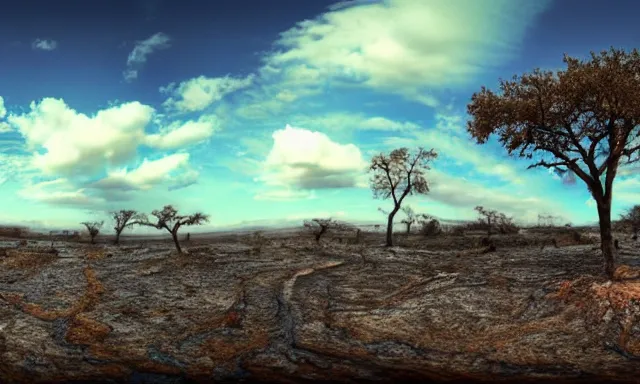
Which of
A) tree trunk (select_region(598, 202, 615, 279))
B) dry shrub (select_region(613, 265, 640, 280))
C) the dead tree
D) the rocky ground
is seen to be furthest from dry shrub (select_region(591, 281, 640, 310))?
the dead tree

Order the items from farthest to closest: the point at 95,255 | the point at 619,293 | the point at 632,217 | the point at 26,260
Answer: the point at 632,217 → the point at 95,255 → the point at 26,260 → the point at 619,293

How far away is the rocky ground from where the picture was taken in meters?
19.2

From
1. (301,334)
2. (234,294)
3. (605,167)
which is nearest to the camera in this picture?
(301,334)

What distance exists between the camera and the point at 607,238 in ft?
94.5

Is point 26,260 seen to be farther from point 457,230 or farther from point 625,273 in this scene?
point 457,230

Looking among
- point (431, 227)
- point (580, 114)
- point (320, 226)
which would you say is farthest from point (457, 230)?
point (580, 114)

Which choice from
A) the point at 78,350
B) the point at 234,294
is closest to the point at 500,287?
the point at 234,294

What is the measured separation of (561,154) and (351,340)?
1856 cm

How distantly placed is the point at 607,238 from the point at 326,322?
17.8 metres

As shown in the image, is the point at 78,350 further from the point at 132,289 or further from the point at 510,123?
the point at 510,123

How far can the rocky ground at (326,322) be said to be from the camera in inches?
754

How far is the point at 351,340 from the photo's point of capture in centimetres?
2244

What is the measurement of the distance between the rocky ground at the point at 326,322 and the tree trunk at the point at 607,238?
2.64ft

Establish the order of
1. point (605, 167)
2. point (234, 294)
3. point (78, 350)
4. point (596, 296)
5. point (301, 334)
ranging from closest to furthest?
point (78, 350) < point (301, 334) < point (596, 296) < point (605, 167) < point (234, 294)
